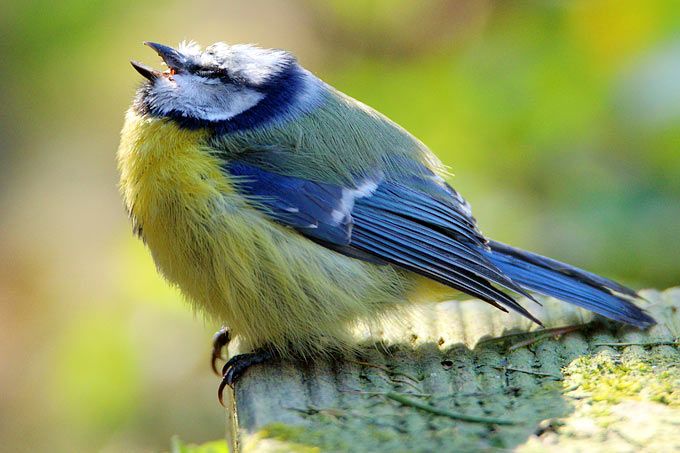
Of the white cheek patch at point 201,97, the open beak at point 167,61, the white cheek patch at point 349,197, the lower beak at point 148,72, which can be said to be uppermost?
the open beak at point 167,61

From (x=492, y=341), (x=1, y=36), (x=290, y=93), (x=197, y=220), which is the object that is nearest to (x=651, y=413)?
(x=492, y=341)

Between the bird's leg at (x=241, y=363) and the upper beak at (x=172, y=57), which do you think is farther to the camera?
the upper beak at (x=172, y=57)

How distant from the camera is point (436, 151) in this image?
3832 millimetres

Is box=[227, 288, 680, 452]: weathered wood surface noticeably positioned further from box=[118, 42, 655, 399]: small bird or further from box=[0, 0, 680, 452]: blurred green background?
box=[0, 0, 680, 452]: blurred green background

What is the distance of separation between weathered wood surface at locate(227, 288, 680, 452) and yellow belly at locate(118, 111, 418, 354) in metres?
0.11

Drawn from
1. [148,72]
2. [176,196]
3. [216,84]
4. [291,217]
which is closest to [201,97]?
[216,84]

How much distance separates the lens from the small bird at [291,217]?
234 centimetres

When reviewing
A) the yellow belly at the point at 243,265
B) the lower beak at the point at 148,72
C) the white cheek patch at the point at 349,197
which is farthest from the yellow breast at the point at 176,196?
the white cheek patch at the point at 349,197

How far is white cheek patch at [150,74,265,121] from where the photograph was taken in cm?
258

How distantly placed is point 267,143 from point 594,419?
1.17 metres

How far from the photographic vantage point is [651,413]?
69.7 inches

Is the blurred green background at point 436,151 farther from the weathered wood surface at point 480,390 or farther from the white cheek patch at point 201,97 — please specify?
the white cheek patch at point 201,97

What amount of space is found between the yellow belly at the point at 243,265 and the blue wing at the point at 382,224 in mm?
42

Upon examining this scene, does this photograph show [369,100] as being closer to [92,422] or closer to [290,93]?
[290,93]
